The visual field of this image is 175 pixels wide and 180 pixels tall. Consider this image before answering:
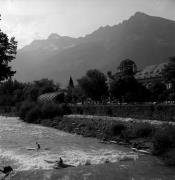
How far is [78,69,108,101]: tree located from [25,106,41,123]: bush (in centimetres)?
1976

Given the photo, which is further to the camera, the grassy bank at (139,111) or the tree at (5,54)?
the grassy bank at (139,111)

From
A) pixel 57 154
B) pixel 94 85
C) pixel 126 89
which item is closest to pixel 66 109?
pixel 94 85

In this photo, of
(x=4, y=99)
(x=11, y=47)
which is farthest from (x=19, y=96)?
(x=11, y=47)

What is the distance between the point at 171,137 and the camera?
26.2 m

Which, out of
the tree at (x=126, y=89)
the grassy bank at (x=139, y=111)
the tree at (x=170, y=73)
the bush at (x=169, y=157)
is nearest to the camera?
the bush at (x=169, y=157)

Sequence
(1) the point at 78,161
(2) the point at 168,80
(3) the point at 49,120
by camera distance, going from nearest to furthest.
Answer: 1. (1) the point at 78,161
2. (3) the point at 49,120
3. (2) the point at 168,80

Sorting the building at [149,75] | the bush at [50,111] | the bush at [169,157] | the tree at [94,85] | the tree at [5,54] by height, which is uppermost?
the building at [149,75]

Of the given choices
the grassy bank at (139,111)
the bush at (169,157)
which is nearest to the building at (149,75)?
the grassy bank at (139,111)

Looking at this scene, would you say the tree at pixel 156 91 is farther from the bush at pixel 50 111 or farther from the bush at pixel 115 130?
the bush at pixel 115 130

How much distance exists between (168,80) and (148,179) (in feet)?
189

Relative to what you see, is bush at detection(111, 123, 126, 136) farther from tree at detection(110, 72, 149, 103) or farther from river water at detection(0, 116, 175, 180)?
tree at detection(110, 72, 149, 103)

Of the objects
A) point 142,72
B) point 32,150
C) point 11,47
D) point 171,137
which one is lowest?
point 32,150

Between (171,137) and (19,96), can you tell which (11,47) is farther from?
(19,96)

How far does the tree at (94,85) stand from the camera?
91625 mm
